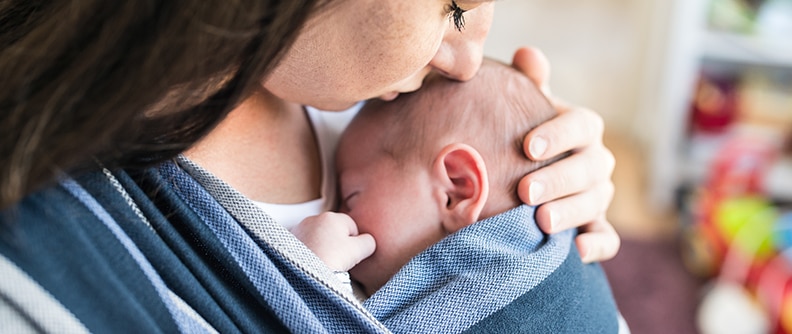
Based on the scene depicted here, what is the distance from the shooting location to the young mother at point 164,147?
0.60m

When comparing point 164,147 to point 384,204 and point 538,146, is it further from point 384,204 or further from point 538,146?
point 538,146

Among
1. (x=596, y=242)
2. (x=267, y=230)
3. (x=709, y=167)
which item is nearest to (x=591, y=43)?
(x=709, y=167)

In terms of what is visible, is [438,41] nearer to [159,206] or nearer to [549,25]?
[159,206]

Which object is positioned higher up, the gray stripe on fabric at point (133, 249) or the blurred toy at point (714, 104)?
the gray stripe on fabric at point (133, 249)

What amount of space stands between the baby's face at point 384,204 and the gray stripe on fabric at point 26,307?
0.40m

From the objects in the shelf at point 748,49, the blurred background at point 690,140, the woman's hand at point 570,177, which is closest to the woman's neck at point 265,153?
the woman's hand at point 570,177

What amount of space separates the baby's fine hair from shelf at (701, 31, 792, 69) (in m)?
1.63

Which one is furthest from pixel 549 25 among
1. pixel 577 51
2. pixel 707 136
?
pixel 707 136

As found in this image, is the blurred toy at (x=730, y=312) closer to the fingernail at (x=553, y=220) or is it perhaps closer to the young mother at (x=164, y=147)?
the fingernail at (x=553, y=220)

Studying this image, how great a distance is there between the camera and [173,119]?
668mm

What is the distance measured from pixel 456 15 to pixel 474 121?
0.73 feet

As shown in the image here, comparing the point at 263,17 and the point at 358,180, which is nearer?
the point at 263,17

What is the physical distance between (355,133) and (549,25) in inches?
81.0

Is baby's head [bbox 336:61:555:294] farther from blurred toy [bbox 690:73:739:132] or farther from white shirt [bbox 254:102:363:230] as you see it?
blurred toy [bbox 690:73:739:132]
